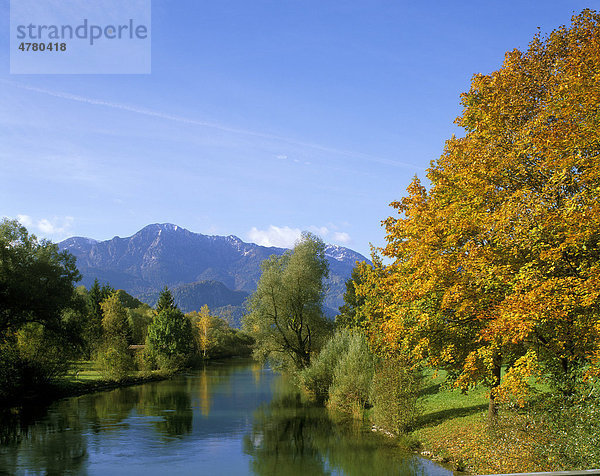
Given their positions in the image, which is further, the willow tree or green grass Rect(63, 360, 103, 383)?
green grass Rect(63, 360, 103, 383)

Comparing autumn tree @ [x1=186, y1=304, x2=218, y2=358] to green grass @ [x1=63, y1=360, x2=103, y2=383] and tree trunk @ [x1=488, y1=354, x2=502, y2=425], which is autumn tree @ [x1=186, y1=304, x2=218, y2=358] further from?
tree trunk @ [x1=488, y1=354, x2=502, y2=425]

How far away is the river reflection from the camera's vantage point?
20.7 metres

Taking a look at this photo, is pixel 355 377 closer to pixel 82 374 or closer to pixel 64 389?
pixel 64 389

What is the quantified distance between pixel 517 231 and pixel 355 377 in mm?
19601

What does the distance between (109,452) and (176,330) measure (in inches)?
1819

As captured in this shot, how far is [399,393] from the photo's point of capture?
2527 cm

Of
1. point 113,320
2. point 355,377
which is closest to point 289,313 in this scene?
point 355,377

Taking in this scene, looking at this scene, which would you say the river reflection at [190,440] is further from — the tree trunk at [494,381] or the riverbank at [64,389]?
the tree trunk at [494,381]

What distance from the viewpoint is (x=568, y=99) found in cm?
1434

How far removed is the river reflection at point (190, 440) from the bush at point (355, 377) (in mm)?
1916

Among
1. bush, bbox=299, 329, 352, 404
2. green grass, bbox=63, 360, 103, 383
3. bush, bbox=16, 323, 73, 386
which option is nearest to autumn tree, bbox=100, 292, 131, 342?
green grass, bbox=63, 360, 103, 383

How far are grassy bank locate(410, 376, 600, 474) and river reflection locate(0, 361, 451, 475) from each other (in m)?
1.41

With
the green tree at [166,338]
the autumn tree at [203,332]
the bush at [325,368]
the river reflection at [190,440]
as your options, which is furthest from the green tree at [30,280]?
the autumn tree at [203,332]

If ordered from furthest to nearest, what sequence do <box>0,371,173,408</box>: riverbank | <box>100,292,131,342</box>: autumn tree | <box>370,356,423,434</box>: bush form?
<box>100,292,131,342</box>: autumn tree → <box>0,371,173,408</box>: riverbank → <box>370,356,423,434</box>: bush
